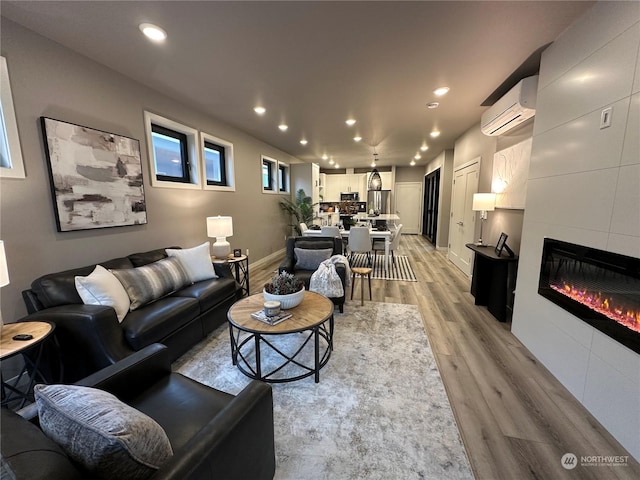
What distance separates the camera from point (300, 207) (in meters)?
6.98

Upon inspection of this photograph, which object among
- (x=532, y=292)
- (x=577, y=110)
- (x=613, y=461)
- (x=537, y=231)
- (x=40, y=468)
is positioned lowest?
(x=613, y=461)

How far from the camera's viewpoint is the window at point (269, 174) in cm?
605

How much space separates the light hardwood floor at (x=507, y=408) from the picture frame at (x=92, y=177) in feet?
11.3

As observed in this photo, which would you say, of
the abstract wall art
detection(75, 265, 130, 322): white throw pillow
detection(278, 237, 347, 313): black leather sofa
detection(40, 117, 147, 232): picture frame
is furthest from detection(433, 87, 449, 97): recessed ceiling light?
detection(75, 265, 130, 322): white throw pillow

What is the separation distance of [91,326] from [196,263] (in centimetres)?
128

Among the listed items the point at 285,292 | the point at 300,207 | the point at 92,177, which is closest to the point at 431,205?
the point at 300,207

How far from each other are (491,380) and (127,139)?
4.14m

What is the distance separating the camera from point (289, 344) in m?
2.63

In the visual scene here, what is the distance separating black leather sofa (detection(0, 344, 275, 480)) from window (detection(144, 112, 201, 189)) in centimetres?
250

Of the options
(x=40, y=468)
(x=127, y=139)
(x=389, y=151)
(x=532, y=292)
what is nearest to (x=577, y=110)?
(x=532, y=292)

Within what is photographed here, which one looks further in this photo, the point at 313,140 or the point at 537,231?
the point at 313,140

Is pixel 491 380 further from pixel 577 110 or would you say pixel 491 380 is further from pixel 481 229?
pixel 481 229

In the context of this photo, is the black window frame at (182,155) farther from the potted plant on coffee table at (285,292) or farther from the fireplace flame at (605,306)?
the fireplace flame at (605,306)

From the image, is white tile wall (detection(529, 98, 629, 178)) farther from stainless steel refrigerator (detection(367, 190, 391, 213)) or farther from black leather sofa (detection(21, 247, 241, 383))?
stainless steel refrigerator (detection(367, 190, 391, 213))
